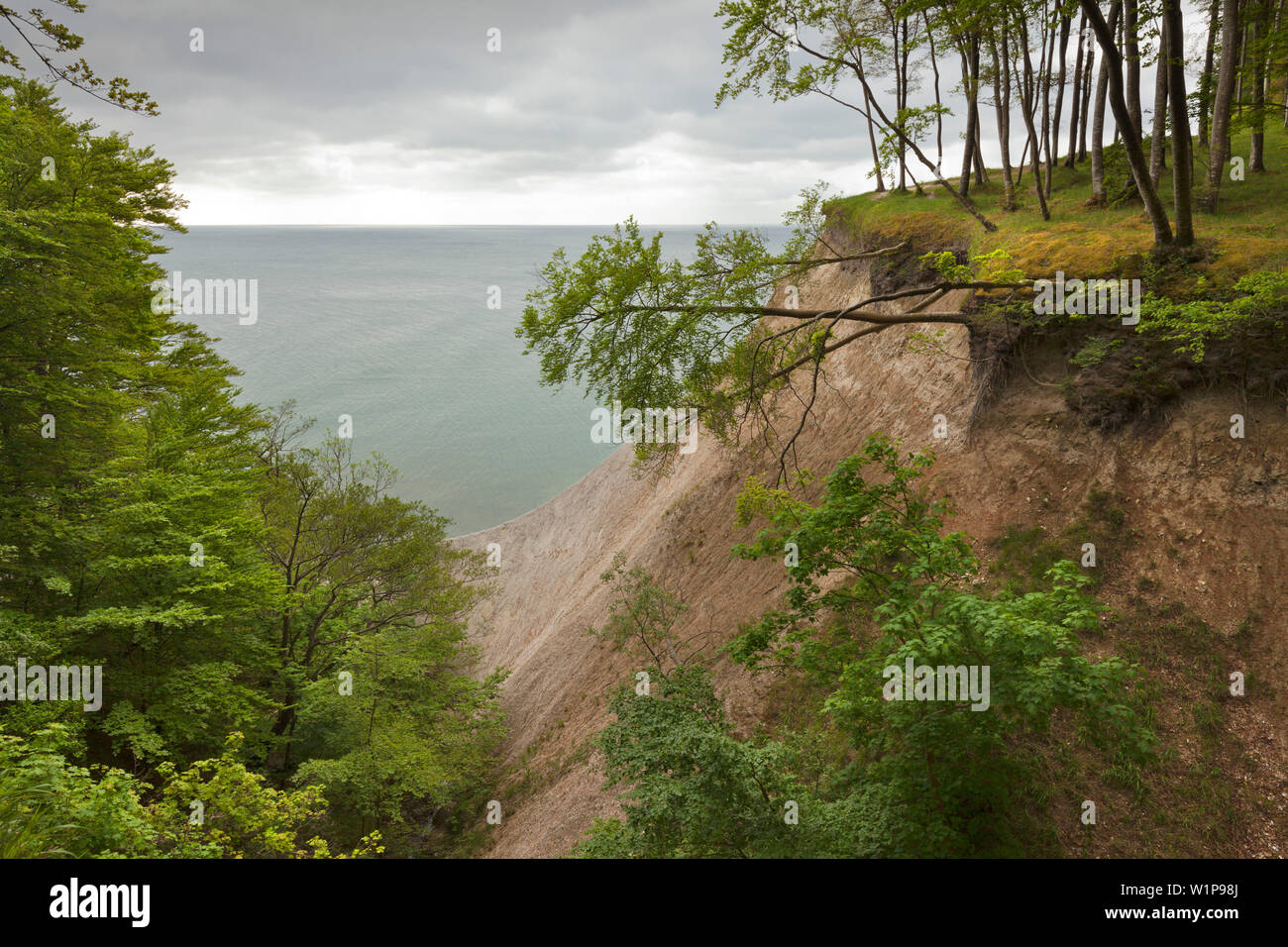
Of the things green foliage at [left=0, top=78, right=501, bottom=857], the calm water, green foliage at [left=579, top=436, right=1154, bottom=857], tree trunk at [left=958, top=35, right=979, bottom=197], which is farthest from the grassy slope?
the calm water

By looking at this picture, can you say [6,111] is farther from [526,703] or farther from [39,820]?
[526,703]

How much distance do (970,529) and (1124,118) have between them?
27.1ft

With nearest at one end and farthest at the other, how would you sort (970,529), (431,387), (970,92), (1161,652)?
(1161,652) < (970,529) < (970,92) < (431,387)

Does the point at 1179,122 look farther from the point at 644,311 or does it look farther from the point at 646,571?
the point at 646,571

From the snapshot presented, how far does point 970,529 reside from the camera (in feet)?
45.9

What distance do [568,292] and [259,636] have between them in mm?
15645

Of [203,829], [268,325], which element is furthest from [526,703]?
[268,325]

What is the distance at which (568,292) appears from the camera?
1247 centimetres

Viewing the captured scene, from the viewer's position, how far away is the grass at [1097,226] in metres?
11.6

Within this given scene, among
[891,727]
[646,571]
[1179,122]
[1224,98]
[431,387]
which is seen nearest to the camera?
[891,727]

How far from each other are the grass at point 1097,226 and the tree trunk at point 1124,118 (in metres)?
0.61

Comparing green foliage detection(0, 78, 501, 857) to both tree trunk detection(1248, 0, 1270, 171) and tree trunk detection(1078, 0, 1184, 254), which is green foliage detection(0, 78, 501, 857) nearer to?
tree trunk detection(1078, 0, 1184, 254)

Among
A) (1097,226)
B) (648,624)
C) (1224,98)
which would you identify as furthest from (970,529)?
(1224,98)

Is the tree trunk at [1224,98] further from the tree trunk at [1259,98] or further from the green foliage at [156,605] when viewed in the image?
the green foliage at [156,605]
